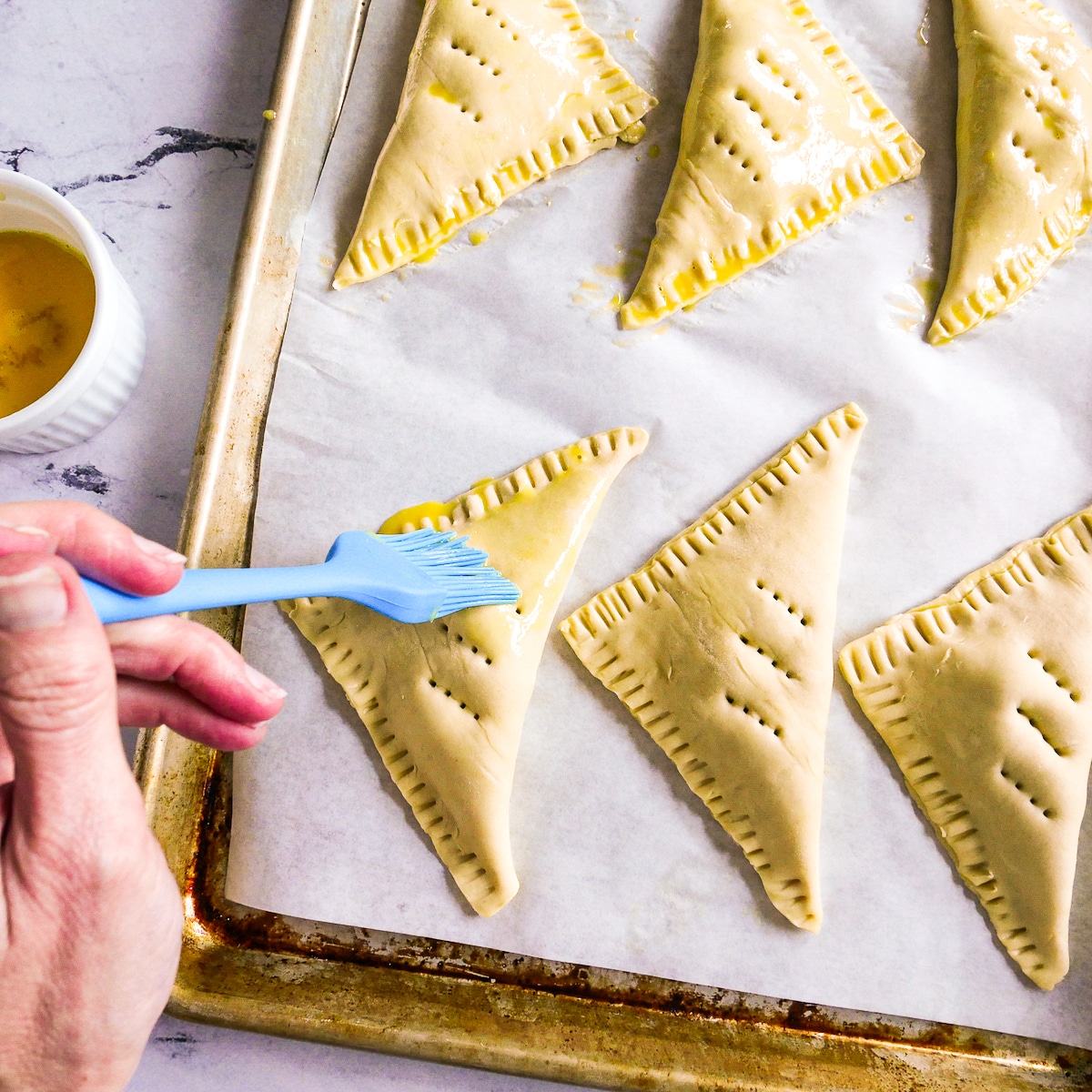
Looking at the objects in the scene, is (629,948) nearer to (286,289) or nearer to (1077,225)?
(286,289)

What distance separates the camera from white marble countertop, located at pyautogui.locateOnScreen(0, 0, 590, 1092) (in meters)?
1.96

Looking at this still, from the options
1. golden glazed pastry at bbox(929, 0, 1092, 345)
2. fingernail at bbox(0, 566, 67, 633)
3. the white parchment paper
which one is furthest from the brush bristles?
golden glazed pastry at bbox(929, 0, 1092, 345)

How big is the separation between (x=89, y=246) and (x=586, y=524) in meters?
1.20

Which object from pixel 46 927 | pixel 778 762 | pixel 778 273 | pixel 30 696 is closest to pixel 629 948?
pixel 778 762

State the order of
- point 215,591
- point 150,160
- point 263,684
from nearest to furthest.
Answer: point 215,591, point 263,684, point 150,160

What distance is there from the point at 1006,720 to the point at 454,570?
4.05ft

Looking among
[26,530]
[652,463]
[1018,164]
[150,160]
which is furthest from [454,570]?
[1018,164]

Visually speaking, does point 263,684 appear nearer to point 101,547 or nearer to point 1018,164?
point 101,547

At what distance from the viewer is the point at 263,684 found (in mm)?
1617

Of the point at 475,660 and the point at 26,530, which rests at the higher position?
the point at 26,530

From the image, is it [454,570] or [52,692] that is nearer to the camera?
[52,692]

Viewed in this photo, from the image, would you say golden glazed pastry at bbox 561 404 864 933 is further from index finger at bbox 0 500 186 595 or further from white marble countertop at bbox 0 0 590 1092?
white marble countertop at bbox 0 0 590 1092

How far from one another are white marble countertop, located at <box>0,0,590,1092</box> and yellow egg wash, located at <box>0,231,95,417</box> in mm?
178

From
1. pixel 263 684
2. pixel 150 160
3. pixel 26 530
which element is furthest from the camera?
pixel 150 160
